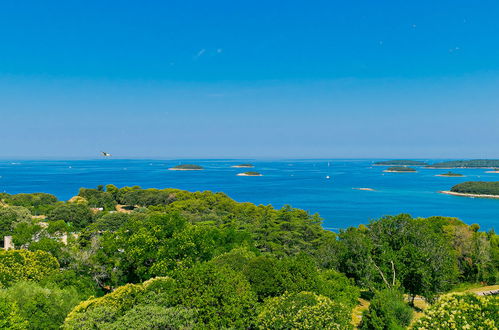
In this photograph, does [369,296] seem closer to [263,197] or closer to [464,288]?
[464,288]

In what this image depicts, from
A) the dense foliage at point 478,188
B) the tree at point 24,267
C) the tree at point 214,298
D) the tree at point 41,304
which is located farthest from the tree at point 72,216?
the dense foliage at point 478,188

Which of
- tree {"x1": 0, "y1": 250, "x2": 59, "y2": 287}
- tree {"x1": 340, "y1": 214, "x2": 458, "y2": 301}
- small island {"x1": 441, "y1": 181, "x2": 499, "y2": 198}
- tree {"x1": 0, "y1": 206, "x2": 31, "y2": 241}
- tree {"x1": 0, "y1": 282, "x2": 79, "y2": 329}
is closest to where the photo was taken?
tree {"x1": 0, "y1": 282, "x2": 79, "y2": 329}

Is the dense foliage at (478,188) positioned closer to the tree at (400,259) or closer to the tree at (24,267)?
the tree at (400,259)

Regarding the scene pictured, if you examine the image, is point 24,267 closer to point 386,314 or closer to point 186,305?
point 186,305

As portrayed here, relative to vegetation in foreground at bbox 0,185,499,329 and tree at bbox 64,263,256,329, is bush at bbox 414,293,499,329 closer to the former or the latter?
vegetation in foreground at bbox 0,185,499,329

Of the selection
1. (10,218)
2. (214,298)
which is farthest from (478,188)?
(10,218)

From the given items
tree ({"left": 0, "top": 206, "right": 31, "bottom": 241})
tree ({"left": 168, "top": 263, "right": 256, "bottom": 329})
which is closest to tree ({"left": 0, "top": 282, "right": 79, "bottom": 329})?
tree ({"left": 168, "top": 263, "right": 256, "bottom": 329})
